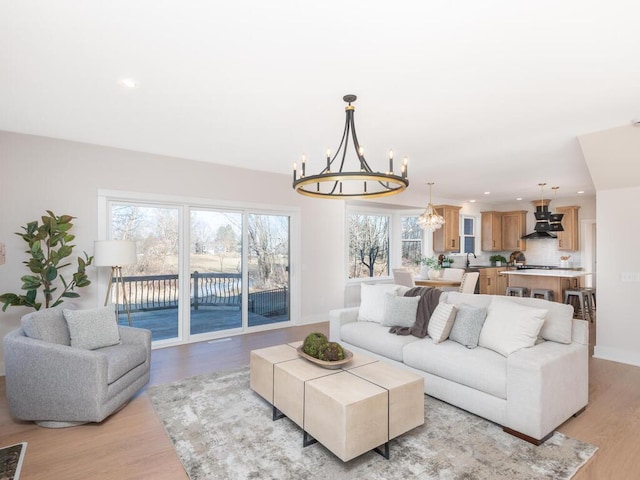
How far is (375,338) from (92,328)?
2.77 metres

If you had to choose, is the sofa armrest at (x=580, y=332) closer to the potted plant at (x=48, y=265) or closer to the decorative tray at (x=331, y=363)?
the decorative tray at (x=331, y=363)

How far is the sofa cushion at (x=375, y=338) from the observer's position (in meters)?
3.51

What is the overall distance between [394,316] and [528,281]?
14.0 ft

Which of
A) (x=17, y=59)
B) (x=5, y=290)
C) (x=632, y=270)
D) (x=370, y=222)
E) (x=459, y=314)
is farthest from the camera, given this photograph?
(x=370, y=222)

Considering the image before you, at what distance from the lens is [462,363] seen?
9.53 feet

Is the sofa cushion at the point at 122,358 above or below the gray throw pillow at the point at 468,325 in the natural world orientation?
below

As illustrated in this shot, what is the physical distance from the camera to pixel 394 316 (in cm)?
391

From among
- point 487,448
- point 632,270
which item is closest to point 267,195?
point 487,448

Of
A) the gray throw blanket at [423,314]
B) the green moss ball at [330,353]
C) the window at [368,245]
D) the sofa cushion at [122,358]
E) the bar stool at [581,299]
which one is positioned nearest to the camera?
the green moss ball at [330,353]

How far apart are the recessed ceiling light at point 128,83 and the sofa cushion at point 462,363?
3271mm

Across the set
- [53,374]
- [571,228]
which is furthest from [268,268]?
[571,228]

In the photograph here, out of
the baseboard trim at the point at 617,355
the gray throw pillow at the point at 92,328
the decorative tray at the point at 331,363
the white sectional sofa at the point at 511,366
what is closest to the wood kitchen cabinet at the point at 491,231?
the baseboard trim at the point at 617,355

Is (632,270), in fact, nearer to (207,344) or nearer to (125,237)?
(207,344)

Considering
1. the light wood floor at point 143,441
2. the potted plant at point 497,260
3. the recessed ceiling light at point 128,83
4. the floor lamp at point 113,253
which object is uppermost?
the recessed ceiling light at point 128,83
